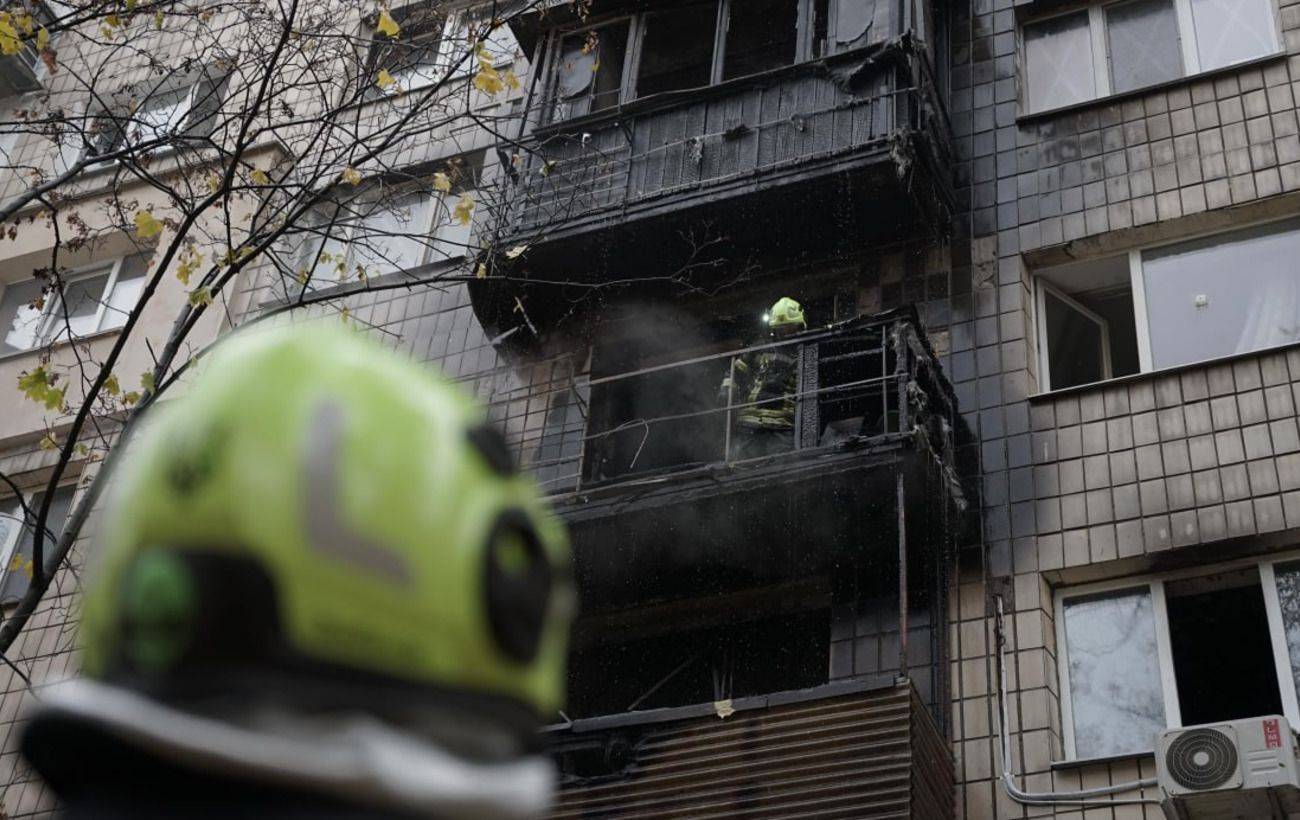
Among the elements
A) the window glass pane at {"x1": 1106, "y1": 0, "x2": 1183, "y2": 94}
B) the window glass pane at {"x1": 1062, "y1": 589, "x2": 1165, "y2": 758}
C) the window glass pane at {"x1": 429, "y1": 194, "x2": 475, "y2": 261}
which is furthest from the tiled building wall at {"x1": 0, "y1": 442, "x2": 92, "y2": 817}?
the window glass pane at {"x1": 1106, "y1": 0, "x2": 1183, "y2": 94}

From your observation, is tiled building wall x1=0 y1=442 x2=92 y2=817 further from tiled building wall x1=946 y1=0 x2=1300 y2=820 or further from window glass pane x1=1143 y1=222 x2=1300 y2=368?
window glass pane x1=1143 y1=222 x2=1300 y2=368

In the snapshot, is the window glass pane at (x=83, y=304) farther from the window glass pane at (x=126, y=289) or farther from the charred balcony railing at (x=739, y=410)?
the charred balcony railing at (x=739, y=410)

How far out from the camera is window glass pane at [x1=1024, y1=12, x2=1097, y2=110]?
12.5 metres

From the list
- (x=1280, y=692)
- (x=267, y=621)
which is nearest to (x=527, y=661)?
(x=267, y=621)

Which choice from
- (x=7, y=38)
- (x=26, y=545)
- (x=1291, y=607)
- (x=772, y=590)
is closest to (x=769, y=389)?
(x=772, y=590)

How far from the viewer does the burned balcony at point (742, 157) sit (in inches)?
462

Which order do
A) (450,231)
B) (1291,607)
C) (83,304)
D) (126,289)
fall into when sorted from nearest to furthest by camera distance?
1. (1291,607)
2. (450,231)
3. (126,289)
4. (83,304)

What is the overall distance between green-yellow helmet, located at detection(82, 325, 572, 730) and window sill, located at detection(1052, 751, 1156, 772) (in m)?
7.64

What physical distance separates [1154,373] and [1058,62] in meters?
3.65

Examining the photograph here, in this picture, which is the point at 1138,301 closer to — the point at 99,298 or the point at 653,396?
the point at 653,396

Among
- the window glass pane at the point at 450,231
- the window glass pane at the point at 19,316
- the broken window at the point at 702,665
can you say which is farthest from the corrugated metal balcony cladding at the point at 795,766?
the window glass pane at the point at 19,316

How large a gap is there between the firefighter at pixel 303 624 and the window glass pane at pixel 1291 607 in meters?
8.14

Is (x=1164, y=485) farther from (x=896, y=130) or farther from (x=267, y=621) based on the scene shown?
(x=267, y=621)

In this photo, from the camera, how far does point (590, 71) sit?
45.6 feet
